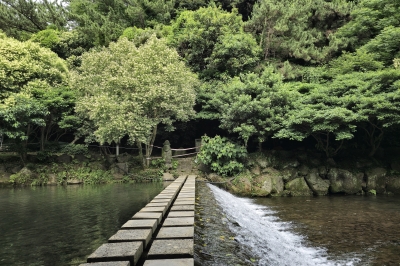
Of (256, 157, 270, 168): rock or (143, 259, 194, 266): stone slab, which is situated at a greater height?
(256, 157, 270, 168): rock

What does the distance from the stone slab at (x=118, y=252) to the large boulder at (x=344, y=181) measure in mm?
14125

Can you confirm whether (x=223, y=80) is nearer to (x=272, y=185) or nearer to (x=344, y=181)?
(x=272, y=185)

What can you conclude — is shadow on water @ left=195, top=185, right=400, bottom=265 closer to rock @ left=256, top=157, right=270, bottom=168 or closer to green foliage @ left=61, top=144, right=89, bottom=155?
rock @ left=256, top=157, right=270, bottom=168

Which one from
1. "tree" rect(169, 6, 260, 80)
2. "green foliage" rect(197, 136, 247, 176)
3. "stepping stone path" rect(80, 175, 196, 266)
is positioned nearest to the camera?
"stepping stone path" rect(80, 175, 196, 266)

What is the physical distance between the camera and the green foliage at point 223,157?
14836 mm

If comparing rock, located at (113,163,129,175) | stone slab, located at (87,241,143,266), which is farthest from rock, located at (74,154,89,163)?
stone slab, located at (87,241,143,266)

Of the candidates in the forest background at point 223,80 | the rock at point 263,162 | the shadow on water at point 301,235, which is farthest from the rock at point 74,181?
the shadow on water at point 301,235

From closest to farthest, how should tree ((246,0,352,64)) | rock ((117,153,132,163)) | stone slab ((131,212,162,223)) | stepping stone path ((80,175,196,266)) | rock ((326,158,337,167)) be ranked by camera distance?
1. stepping stone path ((80,175,196,266))
2. stone slab ((131,212,162,223))
3. rock ((326,158,337,167))
4. rock ((117,153,132,163))
5. tree ((246,0,352,64))

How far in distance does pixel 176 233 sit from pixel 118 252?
37.8 inches

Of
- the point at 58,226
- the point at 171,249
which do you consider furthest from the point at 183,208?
the point at 58,226

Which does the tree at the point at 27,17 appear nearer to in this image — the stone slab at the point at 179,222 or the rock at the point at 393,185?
the stone slab at the point at 179,222

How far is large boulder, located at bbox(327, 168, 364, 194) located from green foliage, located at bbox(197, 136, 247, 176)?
16.3ft

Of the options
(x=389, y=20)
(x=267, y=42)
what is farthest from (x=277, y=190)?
(x=389, y=20)

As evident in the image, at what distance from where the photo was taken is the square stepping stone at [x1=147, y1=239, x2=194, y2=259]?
2961 mm
